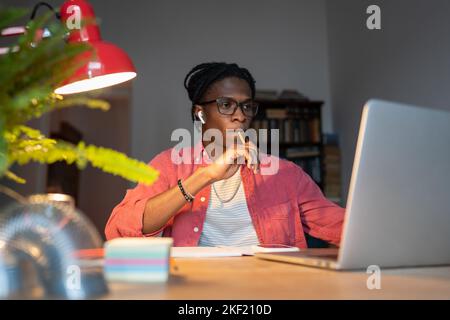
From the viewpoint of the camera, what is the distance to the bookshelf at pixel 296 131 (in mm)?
3607

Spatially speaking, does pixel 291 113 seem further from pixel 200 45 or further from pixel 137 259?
pixel 137 259

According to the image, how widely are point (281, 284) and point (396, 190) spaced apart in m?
0.24

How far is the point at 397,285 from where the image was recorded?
0.65 meters

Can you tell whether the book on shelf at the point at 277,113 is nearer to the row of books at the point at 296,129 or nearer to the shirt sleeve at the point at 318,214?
the row of books at the point at 296,129

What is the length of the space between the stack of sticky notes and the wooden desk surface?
14mm

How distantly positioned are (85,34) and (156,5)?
293 centimetres

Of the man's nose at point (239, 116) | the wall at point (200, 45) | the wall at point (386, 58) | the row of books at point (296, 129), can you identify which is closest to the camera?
the man's nose at point (239, 116)

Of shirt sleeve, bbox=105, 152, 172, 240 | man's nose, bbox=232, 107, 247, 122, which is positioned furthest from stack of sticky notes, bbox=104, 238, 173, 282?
man's nose, bbox=232, 107, 247, 122

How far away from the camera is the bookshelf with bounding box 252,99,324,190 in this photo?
11.8 ft

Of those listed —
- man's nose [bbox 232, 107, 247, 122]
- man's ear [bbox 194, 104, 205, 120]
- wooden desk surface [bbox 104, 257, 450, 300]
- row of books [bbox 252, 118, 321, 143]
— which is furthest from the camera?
row of books [bbox 252, 118, 321, 143]

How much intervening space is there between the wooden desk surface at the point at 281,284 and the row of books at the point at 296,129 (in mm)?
2786

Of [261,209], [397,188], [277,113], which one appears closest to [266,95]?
[277,113]

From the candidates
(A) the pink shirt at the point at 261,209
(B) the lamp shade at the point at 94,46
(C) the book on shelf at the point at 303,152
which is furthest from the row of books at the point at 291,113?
(B) the lamp shade at the point at 94,46

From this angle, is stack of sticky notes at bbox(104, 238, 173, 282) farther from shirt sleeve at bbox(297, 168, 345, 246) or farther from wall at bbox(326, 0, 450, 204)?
wall at bbox(326, 0, 450, 204)
